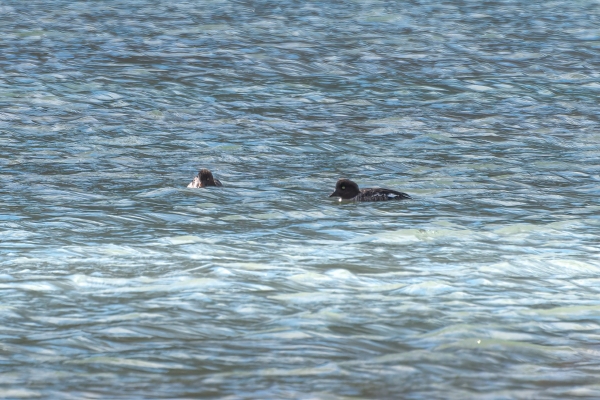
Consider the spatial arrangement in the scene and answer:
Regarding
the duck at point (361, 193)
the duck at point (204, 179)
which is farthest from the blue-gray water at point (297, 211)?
the duck at point (361, 193)

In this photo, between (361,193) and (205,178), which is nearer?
(361,193)

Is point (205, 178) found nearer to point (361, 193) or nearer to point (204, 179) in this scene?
point (204, 179)

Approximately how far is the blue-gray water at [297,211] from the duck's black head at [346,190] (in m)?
0.23

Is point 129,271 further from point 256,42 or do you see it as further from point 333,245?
point 256,42

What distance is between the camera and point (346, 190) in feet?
51.0

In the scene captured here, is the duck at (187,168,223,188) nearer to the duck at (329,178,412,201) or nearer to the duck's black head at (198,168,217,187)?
the duck's black head at (198,168,217,187)

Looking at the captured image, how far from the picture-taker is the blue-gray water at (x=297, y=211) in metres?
9.32

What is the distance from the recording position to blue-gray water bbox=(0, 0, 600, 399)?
9.32 m

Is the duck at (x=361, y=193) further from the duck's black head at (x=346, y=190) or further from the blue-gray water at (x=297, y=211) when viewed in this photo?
the blue-gray water at (x=297, y=211)

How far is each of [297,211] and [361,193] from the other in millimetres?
966

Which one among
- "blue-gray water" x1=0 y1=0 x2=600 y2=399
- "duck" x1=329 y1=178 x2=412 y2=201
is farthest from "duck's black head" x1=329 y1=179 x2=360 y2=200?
"blue-gray water" x1=0 y1=0 x2=600 y2=399

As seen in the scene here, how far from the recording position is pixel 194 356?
938cm

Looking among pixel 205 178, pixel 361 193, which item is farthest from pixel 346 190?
pixel 205 178

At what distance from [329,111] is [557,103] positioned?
4.22m
